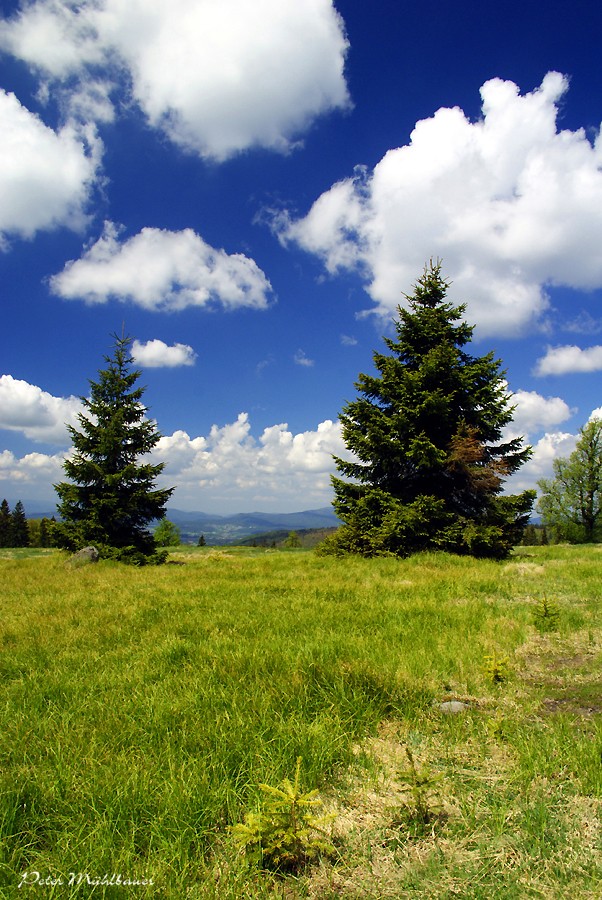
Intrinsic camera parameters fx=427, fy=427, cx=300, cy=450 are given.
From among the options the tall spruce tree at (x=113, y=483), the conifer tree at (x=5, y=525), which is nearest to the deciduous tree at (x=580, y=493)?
the tall spruce tree at (x=113, y=483)

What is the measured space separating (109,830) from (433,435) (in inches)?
685

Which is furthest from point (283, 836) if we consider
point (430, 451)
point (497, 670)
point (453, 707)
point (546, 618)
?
point (430, 451)

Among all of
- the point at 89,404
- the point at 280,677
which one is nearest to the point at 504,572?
the point at 280,677

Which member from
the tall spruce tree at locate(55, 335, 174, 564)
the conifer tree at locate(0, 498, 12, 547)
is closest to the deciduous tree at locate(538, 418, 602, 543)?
the tall spruce tree at locate(55, 335, 174, 564)

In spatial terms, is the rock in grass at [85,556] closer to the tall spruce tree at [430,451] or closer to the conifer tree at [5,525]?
the tall spruce tree at [430,451]

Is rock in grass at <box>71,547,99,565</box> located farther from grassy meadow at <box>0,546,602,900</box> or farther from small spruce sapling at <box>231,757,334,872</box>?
small spruce sapling at <box>231,757,334,872</box>

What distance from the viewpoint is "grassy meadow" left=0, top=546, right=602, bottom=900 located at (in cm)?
227

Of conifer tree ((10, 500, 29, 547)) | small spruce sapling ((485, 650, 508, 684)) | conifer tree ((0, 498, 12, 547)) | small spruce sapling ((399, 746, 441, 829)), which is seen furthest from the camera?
conifer tree ((10, 500, 29, 547))

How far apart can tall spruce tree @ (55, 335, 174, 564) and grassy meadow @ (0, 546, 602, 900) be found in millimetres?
13563

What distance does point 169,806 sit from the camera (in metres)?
2.67

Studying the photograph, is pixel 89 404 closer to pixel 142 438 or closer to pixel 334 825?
pixel 142 438

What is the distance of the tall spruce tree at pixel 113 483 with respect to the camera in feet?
65.6

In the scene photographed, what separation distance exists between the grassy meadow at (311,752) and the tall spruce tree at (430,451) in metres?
9.99

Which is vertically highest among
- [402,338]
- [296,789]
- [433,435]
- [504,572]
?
[402,338]
